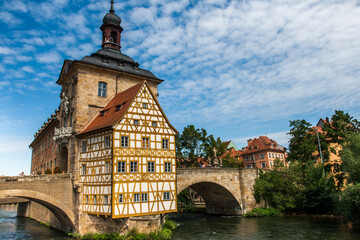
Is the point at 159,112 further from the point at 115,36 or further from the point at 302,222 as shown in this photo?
the point at 302,222

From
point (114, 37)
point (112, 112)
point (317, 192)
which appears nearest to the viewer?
point (112, 112)

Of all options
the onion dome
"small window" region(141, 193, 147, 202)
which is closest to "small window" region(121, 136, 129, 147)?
"small window" region(141, 193, 147, 202)

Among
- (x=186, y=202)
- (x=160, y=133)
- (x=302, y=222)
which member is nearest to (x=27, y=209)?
(x=186, y=202)

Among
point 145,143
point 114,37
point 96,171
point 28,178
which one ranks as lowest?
point 28,178

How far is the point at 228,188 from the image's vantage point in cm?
3312

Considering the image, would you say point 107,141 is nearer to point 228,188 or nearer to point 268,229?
point 268,229

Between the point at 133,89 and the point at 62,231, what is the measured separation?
13.3m

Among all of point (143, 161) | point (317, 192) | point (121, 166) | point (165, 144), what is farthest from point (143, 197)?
point (317, 192)

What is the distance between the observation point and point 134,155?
2073 cm

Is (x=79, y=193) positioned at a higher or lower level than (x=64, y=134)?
lower

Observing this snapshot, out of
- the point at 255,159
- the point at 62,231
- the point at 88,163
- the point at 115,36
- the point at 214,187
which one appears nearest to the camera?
the point at 88,163

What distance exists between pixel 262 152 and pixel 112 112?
148ft

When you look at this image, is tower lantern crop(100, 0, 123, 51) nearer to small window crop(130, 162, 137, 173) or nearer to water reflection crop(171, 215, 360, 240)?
small window crop(130, 162, 137, 173)

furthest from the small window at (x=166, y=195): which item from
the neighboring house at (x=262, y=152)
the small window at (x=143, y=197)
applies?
the neighboring house at (x=262, y=152)
